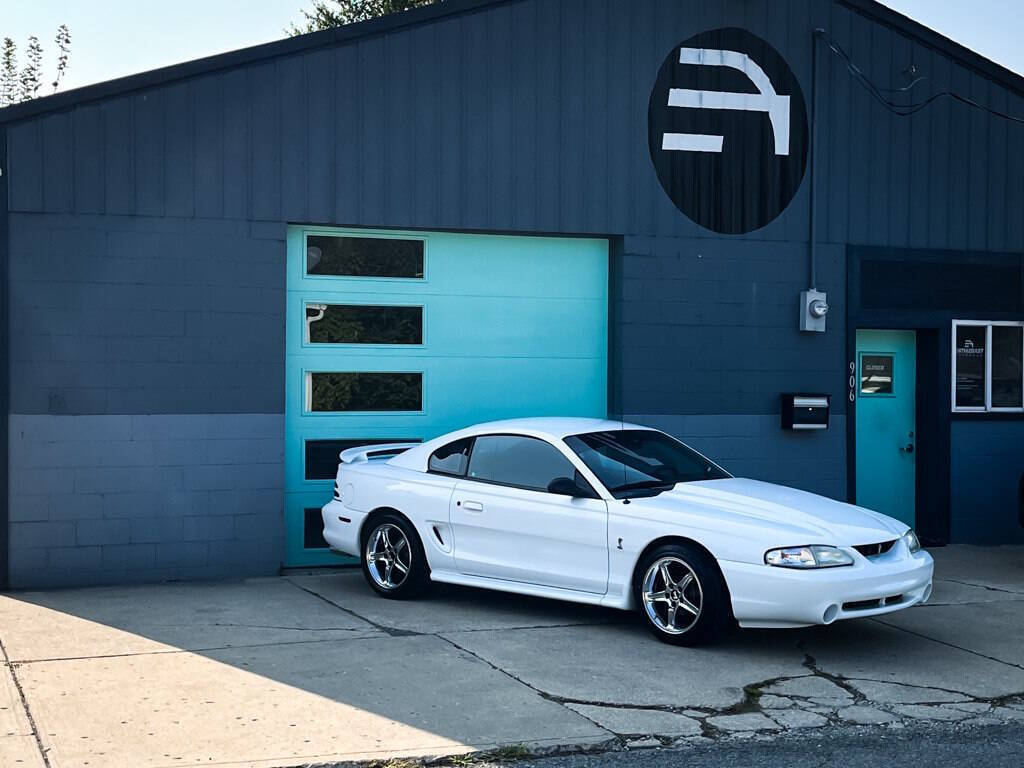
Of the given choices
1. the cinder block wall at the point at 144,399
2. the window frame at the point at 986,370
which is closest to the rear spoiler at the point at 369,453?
the cinder block wall at the point at 144,399

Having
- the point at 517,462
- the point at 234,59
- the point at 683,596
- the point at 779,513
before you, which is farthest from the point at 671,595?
the point at 234,59

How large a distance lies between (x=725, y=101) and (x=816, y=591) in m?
6.64

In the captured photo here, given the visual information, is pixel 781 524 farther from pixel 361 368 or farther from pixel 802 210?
pixel 802 210

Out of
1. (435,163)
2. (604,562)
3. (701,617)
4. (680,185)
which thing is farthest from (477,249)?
(701,617)

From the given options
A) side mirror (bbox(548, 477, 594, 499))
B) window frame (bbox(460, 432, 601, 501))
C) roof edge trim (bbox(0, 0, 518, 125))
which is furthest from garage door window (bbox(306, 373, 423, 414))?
side mirror (bbox(548, 477, 594, 499))

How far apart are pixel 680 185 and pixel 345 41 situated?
11.8 ft

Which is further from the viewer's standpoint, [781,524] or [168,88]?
[168,88]

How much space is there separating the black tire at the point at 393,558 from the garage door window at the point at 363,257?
110 inches

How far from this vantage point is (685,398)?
41.6 ft

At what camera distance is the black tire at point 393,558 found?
9.78 meters

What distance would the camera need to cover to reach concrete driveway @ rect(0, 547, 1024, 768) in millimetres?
6156

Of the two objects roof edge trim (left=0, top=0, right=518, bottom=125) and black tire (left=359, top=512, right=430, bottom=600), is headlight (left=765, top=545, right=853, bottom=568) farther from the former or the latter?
roof edge trim (left=0, top=0, right=518, bottom=125)

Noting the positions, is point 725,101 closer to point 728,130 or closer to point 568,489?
point 728,130

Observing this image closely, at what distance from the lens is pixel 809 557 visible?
25.9 feet
